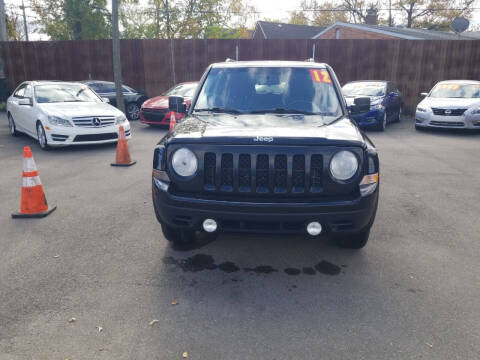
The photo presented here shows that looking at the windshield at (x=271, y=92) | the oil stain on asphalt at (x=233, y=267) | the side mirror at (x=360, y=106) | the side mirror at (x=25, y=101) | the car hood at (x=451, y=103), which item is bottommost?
the oil stain on asphalt at (x=233, y=267)

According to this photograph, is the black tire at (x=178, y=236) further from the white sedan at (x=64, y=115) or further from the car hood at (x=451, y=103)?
the car hood at (x=451, y=103)

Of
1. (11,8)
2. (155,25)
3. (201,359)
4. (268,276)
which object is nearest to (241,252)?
(268,276)

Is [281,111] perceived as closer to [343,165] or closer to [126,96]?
[343,165]

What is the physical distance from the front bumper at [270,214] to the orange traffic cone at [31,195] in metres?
2.40

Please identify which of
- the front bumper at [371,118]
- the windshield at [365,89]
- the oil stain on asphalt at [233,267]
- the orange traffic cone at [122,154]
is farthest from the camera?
the windshield at [365,89]

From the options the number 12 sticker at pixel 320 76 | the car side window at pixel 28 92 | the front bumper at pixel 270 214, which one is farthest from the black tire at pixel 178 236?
the car side window at pixel 28 92

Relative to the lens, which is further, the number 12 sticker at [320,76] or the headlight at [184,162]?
the number 12 sticker at [320,76]

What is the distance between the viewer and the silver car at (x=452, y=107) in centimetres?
1185

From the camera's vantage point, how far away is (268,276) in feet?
11.7

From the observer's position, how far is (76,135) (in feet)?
29.9

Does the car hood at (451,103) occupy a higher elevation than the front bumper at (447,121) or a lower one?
higher

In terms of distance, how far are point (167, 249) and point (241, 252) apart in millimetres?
730

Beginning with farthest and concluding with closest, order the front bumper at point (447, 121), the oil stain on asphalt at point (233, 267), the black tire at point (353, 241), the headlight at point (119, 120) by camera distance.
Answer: the front bumper at point (447, 121)
the headlight at point (119, 120)
the black tire at point (353, 241)
the oil stain on asphalt at point (233, 267)

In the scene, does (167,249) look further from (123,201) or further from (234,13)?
(234,13)
